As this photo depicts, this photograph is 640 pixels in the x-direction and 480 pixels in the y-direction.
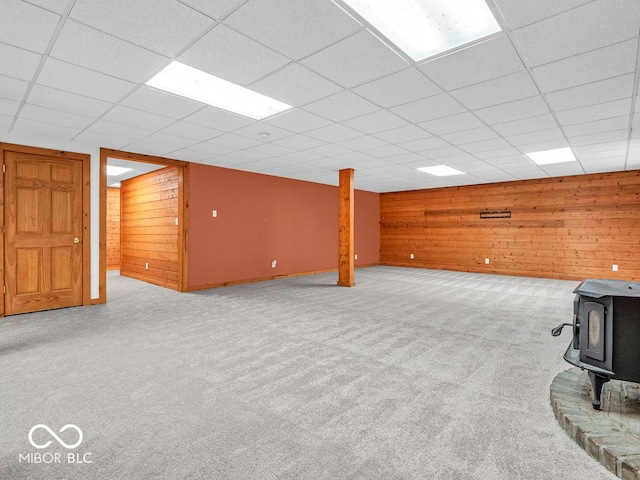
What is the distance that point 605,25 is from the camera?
204cm

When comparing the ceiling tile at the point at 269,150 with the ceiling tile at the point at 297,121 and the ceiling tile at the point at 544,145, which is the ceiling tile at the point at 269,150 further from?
the ceiling tile at the point at 544,145

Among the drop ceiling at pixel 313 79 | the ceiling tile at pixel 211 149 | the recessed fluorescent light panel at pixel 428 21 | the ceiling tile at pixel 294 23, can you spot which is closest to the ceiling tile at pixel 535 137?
the drop ceiling at pixel 313 79

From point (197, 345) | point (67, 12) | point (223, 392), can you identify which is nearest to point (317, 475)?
point (223, 392)

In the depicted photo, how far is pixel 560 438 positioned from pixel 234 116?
12.6 feet

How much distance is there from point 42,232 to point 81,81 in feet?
9.26

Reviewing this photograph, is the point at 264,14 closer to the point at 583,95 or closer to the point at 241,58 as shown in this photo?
the point at 241,58

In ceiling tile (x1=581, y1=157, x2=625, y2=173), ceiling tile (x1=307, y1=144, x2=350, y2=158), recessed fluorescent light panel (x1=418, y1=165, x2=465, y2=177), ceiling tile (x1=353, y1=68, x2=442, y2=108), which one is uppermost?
recessed fluorescent light panel (x1=418, y1=165, x2=465, y2=177)

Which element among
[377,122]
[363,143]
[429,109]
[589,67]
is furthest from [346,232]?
[589,67]

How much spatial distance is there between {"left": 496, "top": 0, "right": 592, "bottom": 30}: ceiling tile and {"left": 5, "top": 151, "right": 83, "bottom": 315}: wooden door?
5.51 metres

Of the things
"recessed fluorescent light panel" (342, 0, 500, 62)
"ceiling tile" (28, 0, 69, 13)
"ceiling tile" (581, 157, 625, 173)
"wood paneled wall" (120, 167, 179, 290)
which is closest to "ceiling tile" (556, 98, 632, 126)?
"recessed fluorescent light panel" (342, 0, 500, 62)

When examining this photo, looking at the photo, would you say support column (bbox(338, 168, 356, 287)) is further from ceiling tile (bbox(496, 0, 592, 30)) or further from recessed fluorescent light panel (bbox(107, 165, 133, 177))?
ceiling tile (bbox(496, 0, 592, 30))

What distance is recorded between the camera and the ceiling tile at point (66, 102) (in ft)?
10.0

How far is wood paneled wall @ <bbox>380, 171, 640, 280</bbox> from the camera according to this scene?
711 cm

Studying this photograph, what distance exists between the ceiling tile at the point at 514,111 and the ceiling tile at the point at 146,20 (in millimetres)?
2854
